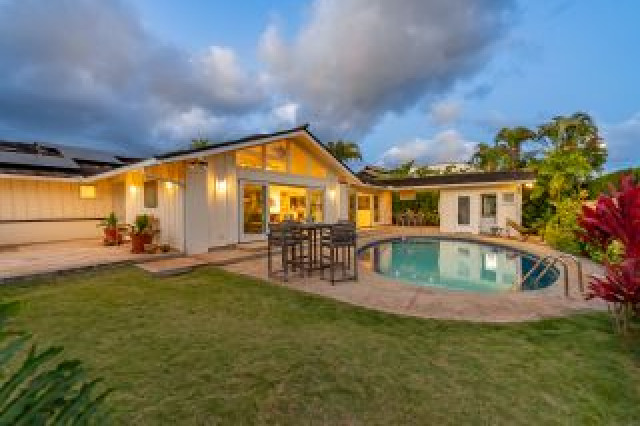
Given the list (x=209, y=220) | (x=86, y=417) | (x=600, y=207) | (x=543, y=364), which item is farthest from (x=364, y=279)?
(x=86, y=417)

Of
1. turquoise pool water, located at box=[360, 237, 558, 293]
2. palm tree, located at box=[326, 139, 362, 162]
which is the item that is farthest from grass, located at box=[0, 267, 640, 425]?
palm tree, located at box=[326, 139, 362, 162]

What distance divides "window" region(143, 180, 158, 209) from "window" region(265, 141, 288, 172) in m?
3.97

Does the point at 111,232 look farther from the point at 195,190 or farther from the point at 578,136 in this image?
the point at 578,136

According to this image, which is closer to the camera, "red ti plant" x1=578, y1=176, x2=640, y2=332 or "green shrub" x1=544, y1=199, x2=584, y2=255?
"red ti plant" x1=578, y1=176, x2=640, y2=332

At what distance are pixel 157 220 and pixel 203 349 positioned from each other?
773 cm

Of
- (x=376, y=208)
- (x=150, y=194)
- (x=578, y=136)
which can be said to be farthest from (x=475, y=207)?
(x=150, y=194)

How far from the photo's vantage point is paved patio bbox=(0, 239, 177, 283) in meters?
7.09

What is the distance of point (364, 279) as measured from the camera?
739 centimetres

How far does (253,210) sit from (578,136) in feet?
79.2

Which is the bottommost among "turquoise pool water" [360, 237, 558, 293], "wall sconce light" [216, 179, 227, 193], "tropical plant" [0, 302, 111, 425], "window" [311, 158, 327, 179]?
"turquoise pool water" [360, 237, 558, 293]

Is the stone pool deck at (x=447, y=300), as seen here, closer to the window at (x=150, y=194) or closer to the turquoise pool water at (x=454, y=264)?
the turquoise pool water at (x=454, y=264)

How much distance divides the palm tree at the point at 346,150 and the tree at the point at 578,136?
15.2 meters

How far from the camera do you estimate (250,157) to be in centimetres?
1150

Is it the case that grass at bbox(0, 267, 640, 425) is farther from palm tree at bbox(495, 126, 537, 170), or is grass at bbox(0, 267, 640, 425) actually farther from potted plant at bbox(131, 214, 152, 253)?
palm tree at bbox(495, 126, 537, 170)
